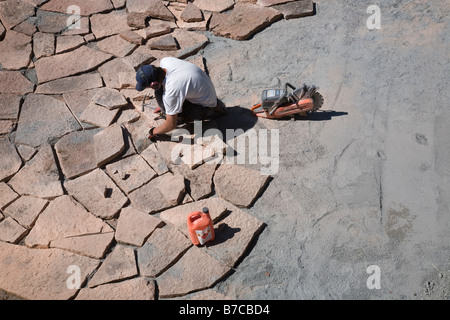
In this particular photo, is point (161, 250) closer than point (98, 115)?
Yes

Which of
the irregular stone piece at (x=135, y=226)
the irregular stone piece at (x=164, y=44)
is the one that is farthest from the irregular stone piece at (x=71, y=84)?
the irregular stone piece at (x=135, y=226)

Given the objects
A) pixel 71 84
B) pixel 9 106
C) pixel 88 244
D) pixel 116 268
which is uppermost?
pixel 71 84

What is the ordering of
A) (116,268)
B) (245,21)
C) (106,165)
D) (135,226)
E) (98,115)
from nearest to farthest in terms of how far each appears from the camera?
(116,268) → (135,226) → (106,165) → (98,115) → (245,21)

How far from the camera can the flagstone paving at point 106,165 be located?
4.63 metres

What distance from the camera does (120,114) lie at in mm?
6105

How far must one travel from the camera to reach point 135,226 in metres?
4.94

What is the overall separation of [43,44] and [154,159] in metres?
2.99

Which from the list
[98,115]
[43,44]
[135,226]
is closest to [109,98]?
[98,115]

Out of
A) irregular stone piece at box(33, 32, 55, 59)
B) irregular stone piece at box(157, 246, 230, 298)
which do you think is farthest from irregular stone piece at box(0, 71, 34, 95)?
irregular stone piece at box(157, 246, 230, 298)

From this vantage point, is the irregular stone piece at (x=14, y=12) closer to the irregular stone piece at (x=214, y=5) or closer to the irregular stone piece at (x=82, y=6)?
the irregular stone piece at (x=82, y=6)

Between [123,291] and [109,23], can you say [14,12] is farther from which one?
[123,291]

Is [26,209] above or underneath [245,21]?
underneath
